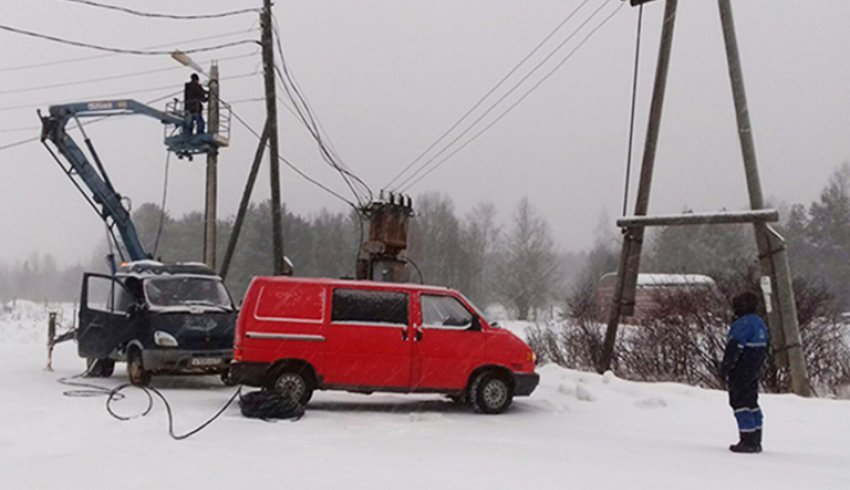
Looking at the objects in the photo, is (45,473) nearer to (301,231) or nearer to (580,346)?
(580,346)

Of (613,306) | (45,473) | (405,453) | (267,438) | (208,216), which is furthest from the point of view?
(208,216)

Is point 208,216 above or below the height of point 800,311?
above

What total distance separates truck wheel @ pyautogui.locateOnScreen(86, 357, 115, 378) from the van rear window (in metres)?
5.85

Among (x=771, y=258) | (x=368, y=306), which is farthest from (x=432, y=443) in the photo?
(x=771, y=258)

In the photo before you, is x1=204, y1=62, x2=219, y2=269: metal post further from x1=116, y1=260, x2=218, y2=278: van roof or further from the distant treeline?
the distant treeline

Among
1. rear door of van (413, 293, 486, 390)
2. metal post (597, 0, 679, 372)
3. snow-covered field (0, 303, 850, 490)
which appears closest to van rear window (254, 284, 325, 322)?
snow-covered field (0, 303, 850, 490)

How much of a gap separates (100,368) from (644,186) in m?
11.5

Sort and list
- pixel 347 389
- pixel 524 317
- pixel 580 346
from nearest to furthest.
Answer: pixel 347 389
pixel 580 346
pixel 524 317

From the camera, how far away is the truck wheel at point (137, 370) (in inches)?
493

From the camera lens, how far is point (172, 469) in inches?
251

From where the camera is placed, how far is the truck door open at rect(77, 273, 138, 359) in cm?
1334

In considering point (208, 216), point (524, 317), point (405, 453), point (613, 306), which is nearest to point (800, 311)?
point (613, 306)

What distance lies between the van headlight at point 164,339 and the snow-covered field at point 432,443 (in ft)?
2.60

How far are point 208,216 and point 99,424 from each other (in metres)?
12.9
